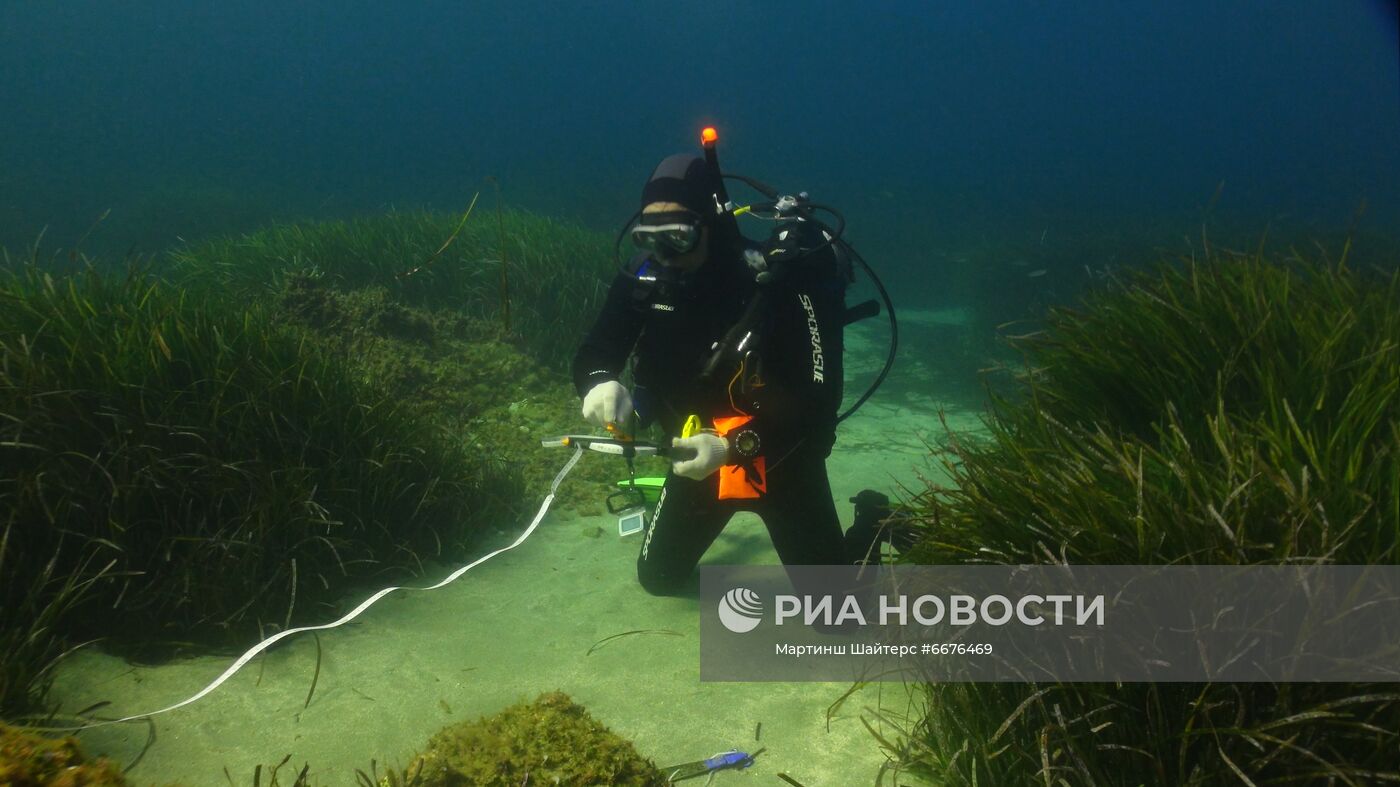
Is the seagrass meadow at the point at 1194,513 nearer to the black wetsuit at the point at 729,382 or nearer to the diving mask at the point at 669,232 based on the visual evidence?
the black wetsuit at the point at 729,382

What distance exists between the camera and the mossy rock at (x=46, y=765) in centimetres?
152

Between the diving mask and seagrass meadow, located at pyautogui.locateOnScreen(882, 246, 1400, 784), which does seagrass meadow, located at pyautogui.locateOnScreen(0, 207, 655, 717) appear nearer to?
the diving mask

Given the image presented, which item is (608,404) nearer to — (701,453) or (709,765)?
(701,453)

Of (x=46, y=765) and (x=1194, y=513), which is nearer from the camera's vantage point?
(x=46, y=765)

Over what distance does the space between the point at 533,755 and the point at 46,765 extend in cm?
116

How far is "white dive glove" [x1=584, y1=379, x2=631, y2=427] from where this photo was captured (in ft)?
10.9

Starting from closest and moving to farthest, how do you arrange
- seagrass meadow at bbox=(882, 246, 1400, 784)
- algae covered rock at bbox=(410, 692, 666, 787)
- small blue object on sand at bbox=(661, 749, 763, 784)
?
1. seagrass meadow at bbox=(882, 246, 1400, 784)
2. algae covered rock at bbox=(410, 692, 666, 787)
3. small blue object on sand at bbox=(661, 749, 763, 784)

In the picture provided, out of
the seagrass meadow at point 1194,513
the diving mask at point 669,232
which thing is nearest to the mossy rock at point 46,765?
the seagrass meadow at point 1194,513

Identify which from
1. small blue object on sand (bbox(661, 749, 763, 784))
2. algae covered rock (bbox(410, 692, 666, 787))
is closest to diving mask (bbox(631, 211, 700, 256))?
algae covered rock (bbox(410, 692, 666, 787))

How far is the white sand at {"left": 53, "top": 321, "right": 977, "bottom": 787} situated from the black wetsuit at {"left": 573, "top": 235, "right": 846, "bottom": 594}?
0.51m

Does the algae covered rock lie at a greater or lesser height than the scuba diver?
lesser

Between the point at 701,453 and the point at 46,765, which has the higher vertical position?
the point at 701,453

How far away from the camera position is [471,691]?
9.43 feet

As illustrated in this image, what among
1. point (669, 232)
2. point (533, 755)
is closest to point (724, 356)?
point (669, 232)
